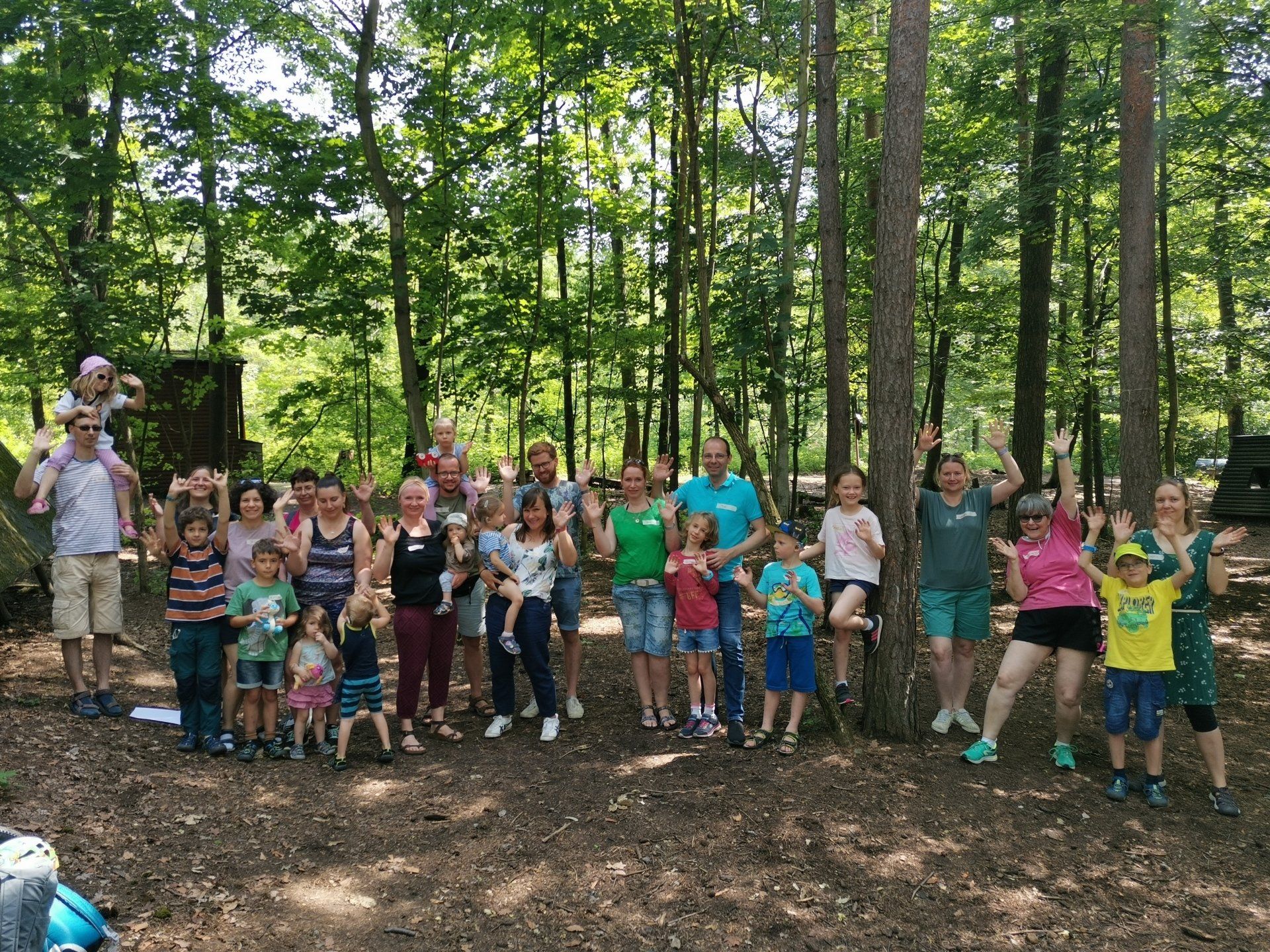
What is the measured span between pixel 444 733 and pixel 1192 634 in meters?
4.77

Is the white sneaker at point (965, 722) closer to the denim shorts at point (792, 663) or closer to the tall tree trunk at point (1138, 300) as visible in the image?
the denim shorts at point (792, 663)

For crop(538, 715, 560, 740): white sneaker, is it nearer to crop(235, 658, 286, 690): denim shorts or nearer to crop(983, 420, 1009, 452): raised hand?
crop(235, 658, 286, 690): denim shorts

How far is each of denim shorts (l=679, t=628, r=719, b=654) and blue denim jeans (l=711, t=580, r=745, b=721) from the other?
0.07 metres

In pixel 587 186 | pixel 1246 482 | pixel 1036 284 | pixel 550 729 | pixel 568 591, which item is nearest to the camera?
pixel 550 729

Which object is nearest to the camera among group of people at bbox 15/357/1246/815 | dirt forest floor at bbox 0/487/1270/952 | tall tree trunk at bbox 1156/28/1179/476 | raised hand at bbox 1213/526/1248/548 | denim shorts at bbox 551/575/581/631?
dirt forest floor at bbox 0/487/1270/952

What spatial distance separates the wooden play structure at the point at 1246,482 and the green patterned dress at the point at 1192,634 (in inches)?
594

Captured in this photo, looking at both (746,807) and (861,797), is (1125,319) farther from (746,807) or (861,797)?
(746,807)

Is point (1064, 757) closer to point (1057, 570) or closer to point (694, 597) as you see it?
point (1057, 570)

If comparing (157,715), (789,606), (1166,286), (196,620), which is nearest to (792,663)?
(789,606)

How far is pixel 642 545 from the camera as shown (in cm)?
571

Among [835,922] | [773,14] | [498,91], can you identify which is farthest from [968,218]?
[835,922]

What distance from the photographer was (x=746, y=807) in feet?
14.6

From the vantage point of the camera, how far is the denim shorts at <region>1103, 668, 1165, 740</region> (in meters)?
4.64

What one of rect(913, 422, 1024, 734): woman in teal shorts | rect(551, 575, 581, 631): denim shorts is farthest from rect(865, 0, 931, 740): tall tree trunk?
rect(551, 575, 581, 631): denim shorts
